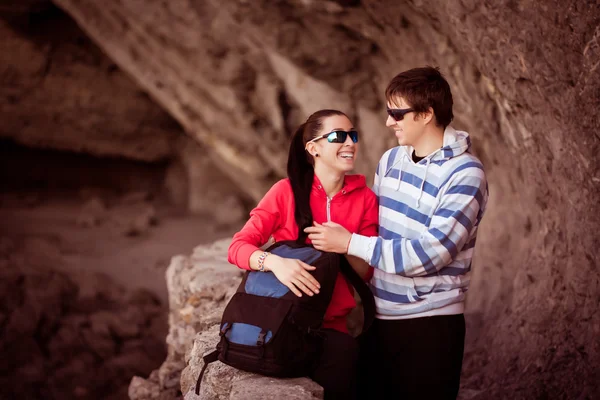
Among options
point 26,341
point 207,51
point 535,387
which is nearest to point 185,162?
point 207,51

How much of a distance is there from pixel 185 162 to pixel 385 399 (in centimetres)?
768

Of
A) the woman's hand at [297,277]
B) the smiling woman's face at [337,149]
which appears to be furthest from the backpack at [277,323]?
the smiling woman's face at [337,149]

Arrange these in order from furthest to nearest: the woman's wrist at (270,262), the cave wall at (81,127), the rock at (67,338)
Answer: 1. the cave wall at (81,127)
2. the rock at (67,338)
3. the woman's wrist at (270,262)

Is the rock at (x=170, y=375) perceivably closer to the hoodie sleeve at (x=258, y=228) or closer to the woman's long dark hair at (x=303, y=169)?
the hoodie sleeve at (x=258, y=228)

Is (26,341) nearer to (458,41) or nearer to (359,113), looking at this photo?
(359,113)

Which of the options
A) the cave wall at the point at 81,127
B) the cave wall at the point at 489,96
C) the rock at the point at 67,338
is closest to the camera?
the cave wall at the point at 489,96

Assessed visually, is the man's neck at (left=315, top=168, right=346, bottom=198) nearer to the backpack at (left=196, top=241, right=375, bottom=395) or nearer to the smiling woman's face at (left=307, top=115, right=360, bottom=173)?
the smiling woman's face at (left=307, top=115, right=360, bottom=173)

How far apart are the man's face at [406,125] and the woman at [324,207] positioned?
197 millimetres

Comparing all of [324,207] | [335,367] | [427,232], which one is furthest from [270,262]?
[427,232]

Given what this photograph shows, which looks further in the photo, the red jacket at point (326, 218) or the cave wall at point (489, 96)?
the cave wall at point (489, 96)

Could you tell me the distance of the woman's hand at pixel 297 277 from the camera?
2.14 meters

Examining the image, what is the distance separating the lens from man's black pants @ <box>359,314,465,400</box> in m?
2.24

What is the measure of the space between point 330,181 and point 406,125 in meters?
0.37

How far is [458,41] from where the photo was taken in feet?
11.0
